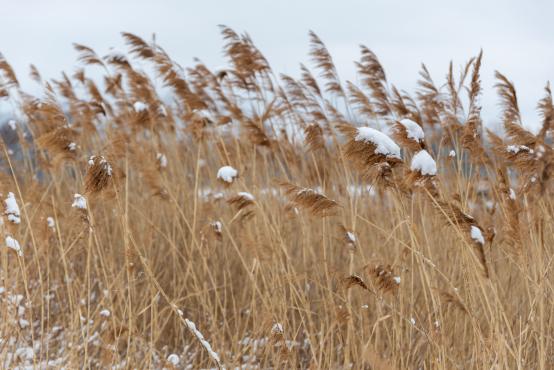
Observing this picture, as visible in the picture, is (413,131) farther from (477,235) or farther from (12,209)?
(12,209)

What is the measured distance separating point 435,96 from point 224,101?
139 centimetres

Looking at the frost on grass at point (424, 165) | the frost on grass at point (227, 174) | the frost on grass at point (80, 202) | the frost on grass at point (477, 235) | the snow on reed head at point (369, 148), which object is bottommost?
the frost on grass at point (80, 202)

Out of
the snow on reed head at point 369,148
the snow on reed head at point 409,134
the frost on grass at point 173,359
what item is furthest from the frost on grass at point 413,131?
the frost on grass at point 173,359

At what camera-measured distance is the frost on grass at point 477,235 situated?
1.85 metres

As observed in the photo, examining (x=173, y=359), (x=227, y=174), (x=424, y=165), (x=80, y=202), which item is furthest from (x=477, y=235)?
(x=80, y=202)

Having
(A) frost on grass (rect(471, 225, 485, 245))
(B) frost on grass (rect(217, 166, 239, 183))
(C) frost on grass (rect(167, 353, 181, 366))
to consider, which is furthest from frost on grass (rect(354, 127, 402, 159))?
(C) frost on grass (rect(167, 353, 181, 366))

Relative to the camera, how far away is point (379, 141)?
1.76 m

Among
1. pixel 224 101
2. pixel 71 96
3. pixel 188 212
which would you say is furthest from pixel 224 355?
pixel 71 96

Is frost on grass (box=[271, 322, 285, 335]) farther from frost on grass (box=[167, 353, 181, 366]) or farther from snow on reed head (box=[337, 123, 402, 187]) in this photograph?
snow on reed head (box=[337, 123, 402, 187])

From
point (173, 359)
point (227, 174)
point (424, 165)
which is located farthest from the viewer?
point (173, 359)

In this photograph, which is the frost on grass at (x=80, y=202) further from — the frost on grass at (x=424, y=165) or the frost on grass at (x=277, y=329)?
the frost on grass at (x=424, y=165)

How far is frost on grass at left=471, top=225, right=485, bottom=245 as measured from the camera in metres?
1.85

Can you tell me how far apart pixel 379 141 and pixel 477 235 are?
15.6 inches

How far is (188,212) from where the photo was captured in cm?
473
